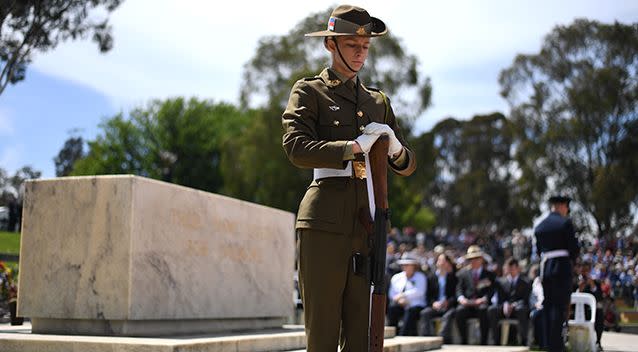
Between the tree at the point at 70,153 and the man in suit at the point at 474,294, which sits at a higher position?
the tree at the point at 70,153

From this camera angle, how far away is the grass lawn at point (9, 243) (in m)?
22.8

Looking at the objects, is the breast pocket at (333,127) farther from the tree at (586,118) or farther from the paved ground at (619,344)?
the tree at (586,118)

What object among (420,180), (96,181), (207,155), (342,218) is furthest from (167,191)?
(207,155)

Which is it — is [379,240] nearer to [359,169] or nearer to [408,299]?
[359,169]

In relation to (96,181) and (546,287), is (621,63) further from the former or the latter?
(96,181)

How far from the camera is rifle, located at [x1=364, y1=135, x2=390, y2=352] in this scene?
357cm

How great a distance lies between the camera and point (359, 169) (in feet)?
12.1

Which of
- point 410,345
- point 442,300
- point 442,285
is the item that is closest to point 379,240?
point 410,345

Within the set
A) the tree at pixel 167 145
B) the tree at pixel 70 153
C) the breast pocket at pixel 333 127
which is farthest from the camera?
the tree at pixel 70 153

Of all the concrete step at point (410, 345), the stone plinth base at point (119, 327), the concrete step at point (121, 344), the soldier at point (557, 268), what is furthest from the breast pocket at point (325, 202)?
the soldier at point (557, 268)

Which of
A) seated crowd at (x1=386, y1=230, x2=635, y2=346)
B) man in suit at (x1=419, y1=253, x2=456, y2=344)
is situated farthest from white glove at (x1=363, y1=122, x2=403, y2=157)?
man in suit at (x1=419, y1=253, x2=456, y2=344)

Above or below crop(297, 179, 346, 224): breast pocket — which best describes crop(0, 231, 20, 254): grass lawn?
below

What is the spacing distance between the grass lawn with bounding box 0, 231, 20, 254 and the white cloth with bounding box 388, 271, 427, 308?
12.6m

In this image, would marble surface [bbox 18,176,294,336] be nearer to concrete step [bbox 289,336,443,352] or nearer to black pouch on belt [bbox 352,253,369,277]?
concrete step [bbox 289,336,443,352]
